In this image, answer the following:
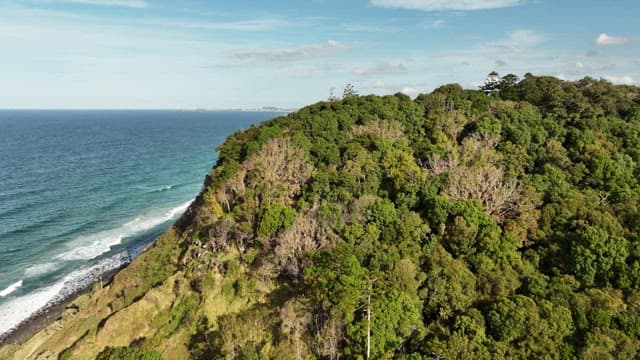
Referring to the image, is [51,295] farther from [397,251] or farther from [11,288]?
[397,251]

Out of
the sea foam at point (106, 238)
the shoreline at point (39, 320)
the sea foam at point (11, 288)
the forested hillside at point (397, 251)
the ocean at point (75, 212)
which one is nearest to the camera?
the forested hillside at point (397, 251)

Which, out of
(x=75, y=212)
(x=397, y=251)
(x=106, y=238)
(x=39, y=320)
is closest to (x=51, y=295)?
(x=39, y=320)

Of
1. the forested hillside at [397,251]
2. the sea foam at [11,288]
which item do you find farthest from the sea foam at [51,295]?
the forested hillside at [397,251]

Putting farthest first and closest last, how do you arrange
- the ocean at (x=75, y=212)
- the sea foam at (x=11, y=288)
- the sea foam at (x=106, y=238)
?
the sea foam at (x=106, y=238) < the ocean at (x=75, y=212) < the sea foam at (x=11, y=288)

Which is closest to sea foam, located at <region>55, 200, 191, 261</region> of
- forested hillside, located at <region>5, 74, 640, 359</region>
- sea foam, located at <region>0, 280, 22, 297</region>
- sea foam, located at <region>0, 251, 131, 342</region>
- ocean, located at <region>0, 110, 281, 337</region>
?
ocean, located at <region>0, 110, 281, 337</region>

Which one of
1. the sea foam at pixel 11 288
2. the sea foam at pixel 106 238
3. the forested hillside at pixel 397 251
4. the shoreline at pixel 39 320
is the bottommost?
the shoreline at pixel 39 320

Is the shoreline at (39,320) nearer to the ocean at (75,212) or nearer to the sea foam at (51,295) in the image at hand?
the sea foam at (51,295)

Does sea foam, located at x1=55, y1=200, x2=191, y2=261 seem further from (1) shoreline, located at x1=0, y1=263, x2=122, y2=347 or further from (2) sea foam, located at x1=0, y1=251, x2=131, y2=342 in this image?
(1) shoreline, located at x1=0, y1=263, x2=122, y2=347
